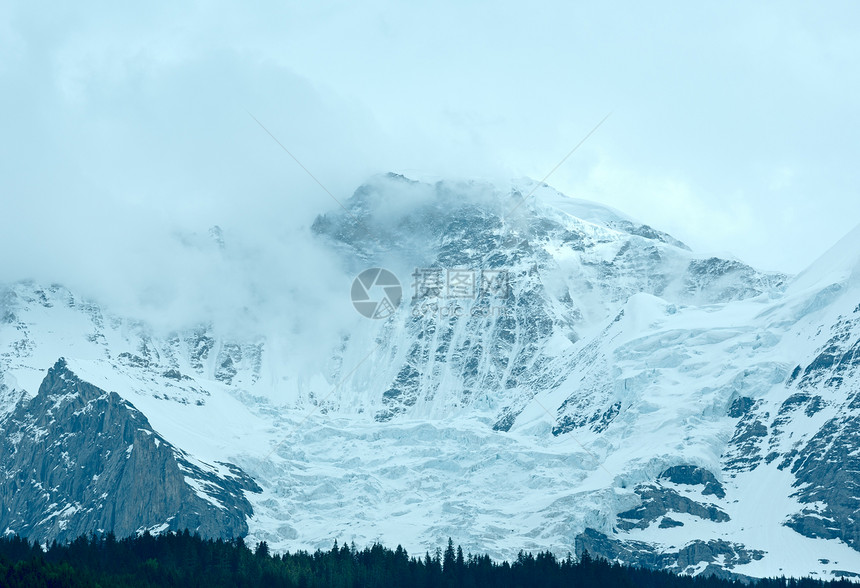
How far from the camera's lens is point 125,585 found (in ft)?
635

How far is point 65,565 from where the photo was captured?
19275 cm

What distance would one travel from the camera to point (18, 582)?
183625 millimetres

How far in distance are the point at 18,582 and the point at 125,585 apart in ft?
46.0

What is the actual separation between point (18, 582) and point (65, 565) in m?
9.64
